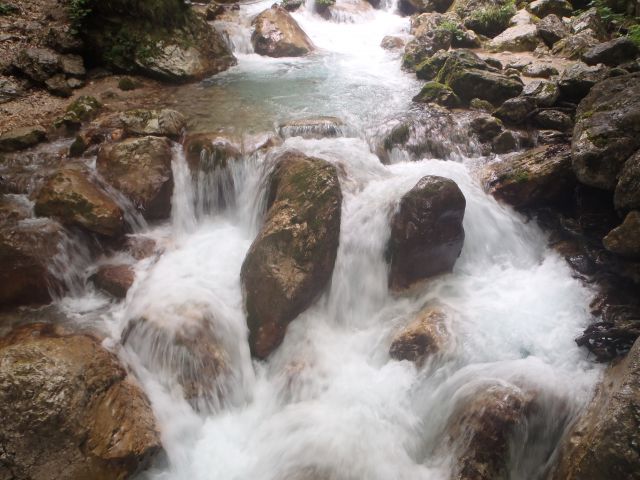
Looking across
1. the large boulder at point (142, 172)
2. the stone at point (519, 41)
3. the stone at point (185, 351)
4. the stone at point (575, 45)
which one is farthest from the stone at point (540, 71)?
the stone at point (185, 351)

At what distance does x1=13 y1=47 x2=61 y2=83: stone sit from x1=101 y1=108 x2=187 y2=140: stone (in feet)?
9.03

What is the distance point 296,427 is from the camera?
4066 millimetres

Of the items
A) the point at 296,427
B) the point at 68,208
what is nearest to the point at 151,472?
the point at 296,427

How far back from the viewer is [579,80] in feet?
22.6

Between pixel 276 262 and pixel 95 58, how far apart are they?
831 cm

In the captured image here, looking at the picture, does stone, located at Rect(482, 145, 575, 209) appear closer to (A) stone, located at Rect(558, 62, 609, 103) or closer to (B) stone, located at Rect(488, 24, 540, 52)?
(A) stone, located at Rect(558, 62, 609, 103)

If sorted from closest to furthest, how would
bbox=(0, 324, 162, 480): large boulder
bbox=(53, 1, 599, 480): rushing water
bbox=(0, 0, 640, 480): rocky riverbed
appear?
1. bbox=(0, 324, 162, 480): large boulder
2. bbox=(0, 0, 640, 480): rocky riverbed
3. bbox=(53, 1, 599, 480): rushing water

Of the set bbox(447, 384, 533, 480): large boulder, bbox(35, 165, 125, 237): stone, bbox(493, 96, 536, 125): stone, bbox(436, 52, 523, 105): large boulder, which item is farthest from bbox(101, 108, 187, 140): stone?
bbox(447, 384, 533, 480): large boulder

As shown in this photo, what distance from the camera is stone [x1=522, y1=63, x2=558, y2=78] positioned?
29.7 ft

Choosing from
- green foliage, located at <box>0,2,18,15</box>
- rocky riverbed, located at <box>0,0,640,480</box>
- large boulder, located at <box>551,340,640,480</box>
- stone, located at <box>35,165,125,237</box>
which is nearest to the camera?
large boulder, located at <box>551,340,640,480</box>

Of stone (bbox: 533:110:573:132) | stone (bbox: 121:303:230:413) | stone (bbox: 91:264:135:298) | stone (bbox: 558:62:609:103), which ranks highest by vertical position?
stone (bbox: 558:62:609:103)

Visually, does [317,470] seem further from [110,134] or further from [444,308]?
[110,134]

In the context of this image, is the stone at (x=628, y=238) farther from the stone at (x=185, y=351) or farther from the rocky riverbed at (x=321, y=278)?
the stone at (x=185, y=351)

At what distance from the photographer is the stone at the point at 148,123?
22.4ft
